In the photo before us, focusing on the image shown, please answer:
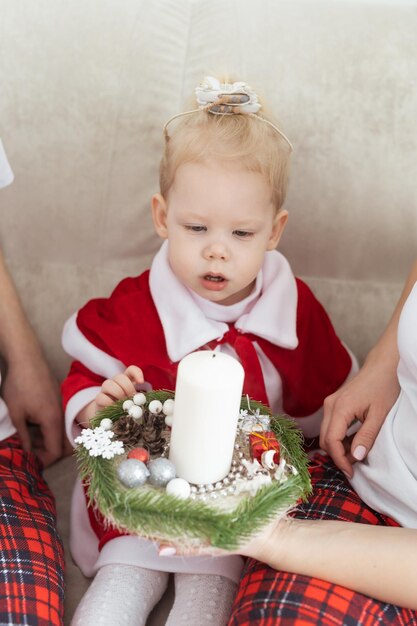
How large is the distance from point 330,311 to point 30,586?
806mm

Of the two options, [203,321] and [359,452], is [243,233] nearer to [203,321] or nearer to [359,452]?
[203,321]

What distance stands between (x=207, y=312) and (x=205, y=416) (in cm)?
46

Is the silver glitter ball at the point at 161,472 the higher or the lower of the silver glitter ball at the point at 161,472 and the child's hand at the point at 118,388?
the higher

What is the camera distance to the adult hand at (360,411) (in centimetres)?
122

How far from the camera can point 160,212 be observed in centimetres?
135

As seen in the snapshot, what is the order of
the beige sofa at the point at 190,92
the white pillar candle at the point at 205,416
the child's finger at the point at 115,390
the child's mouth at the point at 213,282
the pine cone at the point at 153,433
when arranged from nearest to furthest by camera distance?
the white pillar candle at the point at 205,416
the pine cone at the point at 153,433
the child's finger at the point at 115,390
the child's mouth at the point at 213,282
the beige sofa at the point at 190,92

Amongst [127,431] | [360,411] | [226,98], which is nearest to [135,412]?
[127,431]

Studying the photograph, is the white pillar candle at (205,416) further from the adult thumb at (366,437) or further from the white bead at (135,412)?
the adult thumb at (366,437)

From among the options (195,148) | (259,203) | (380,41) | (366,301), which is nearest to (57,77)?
(195,148)

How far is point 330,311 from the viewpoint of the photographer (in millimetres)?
1578

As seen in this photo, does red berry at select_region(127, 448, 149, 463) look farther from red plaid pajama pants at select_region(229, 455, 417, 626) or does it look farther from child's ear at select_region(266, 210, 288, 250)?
child's ear at select_region(266, 210, 288, 250)

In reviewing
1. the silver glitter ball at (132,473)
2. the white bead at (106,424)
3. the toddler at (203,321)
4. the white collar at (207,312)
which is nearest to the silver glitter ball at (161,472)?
the silver glitter ball at (132,473)

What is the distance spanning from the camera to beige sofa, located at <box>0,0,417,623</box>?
1472mm

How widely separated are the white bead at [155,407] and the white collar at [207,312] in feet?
0.77
